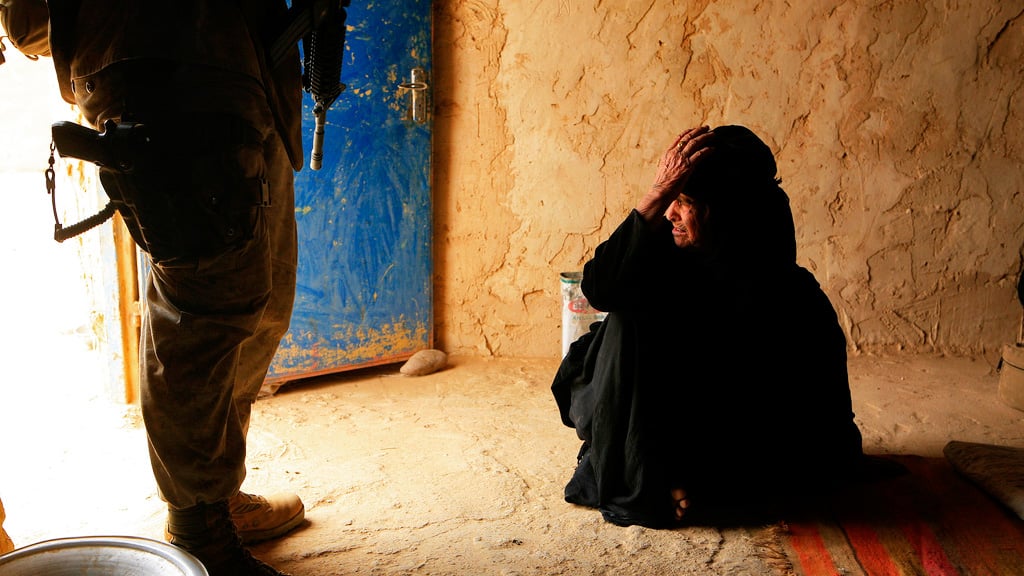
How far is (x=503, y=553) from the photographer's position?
5.99ft

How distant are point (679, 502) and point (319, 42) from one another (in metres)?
1.43

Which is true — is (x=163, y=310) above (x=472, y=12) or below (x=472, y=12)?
below

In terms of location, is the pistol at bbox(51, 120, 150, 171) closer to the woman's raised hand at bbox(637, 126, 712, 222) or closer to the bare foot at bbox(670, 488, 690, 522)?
the woman's raised hand at bbox(637, 126, 712, 222)

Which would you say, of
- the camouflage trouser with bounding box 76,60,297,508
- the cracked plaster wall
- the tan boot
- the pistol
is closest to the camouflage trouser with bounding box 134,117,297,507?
the camouflage trouser with bounding box 76,60,297,508

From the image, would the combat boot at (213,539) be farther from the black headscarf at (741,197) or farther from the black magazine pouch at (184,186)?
the black headscarf at (741,197)

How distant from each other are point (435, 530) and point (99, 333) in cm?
181

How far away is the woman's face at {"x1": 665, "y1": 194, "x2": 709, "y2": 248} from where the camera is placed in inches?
77.9

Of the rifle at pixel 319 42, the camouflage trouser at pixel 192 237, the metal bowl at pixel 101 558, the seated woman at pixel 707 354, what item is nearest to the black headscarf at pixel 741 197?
the seated woman at pixel 707 354

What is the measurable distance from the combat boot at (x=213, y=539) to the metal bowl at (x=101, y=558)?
23 centimetres

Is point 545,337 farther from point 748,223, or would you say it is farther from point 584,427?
point 748,223

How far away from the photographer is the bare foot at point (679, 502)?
75.9 inches

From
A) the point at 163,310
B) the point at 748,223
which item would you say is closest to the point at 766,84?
the point at 748,223

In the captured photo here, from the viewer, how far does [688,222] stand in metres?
2.00

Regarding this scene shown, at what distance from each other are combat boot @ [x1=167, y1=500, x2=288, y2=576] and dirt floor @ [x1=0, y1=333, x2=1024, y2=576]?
21 cm
